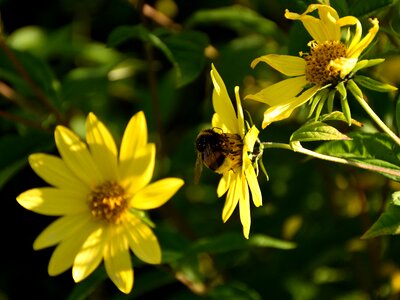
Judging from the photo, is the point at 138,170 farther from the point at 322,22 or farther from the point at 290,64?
the point at 322,22

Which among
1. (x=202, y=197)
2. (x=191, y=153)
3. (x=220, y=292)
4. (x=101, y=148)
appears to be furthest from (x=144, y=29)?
(x=202, y=197)

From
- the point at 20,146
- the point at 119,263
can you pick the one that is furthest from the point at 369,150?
the point at 20,146

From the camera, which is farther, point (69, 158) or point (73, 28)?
point (73, 28)

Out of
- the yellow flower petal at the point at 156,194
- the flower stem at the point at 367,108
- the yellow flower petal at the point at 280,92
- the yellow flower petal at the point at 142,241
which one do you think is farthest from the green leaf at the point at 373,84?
the yellow flower petal at the point at 142,241

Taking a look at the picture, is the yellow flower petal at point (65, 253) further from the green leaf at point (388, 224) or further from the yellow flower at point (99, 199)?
the green leaf at point (388, 224)

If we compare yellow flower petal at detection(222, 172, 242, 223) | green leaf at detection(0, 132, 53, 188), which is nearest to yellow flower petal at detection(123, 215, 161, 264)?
yellow flower petal at detection(222, 172, 242, 223)

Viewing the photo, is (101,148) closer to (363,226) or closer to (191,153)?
(191,153)
